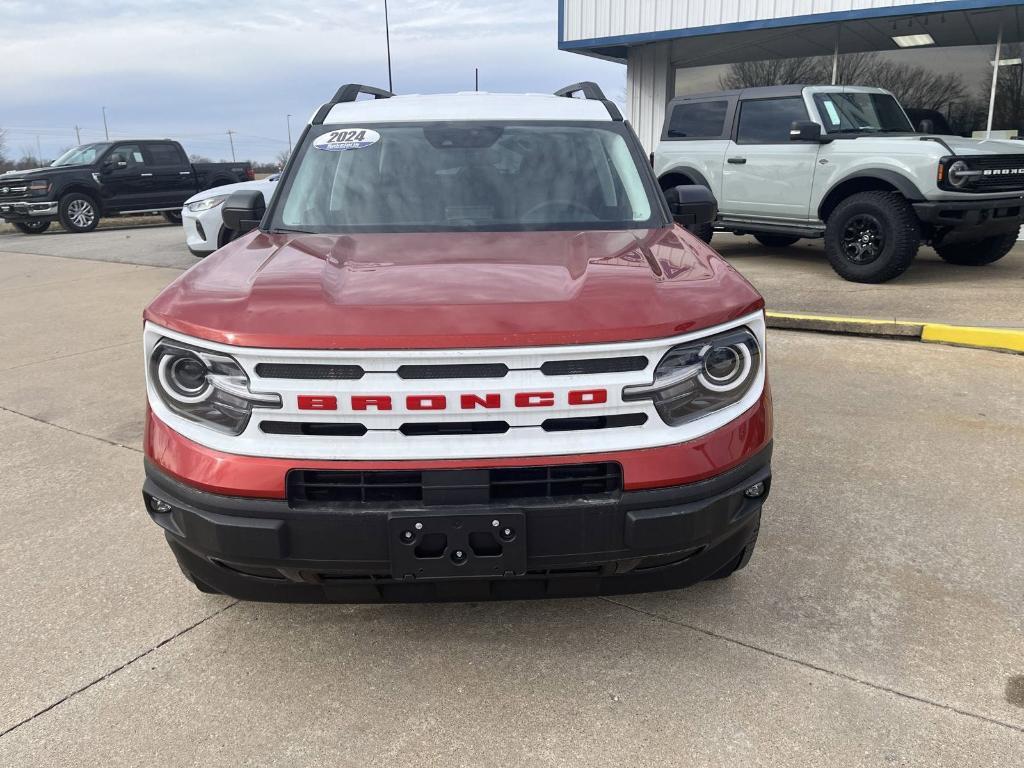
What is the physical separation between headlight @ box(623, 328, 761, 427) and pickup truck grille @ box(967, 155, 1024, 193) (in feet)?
20.7

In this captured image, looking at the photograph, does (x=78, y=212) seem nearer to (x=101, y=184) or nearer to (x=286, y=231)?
(x=101, y=184)

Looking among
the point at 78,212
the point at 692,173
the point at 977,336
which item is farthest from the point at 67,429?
the point at 78,212

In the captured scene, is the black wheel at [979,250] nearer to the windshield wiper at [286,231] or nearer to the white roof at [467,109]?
the white roof at [467,109]

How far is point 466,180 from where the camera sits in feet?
10.6

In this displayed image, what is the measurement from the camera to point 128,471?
3.93 meters

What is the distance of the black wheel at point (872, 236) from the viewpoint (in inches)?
294

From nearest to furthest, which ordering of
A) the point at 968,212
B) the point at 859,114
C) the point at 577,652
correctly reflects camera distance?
the point at 577,652, the point at 968,212, the point at 859,114

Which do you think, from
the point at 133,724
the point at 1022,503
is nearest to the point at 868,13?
the point at 1022,503

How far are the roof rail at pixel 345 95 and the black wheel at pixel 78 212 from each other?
583 inches

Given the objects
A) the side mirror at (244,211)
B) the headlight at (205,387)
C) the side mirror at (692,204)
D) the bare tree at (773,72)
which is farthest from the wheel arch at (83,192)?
the headlight at (205,387)

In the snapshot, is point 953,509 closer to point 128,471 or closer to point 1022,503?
point 1022,503

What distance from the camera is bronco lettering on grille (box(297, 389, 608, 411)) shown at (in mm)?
1970

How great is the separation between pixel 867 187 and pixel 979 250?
6.57 feet

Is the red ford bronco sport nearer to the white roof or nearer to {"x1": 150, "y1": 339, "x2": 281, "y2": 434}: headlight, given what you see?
{"x1": 150, "y1": 339, "x2": 281, "y2": 434}: headlight
